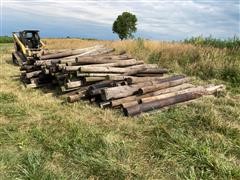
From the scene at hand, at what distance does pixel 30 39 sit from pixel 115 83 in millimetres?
11047

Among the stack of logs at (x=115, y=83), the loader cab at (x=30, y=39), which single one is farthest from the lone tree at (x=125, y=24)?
the stack of logs at (x=115, y=83)

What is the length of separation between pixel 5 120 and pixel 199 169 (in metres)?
4.22

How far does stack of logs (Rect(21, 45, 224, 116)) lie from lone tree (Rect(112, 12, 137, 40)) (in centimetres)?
5121

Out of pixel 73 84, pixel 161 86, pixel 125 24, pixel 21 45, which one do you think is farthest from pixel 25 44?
pixel 125 24

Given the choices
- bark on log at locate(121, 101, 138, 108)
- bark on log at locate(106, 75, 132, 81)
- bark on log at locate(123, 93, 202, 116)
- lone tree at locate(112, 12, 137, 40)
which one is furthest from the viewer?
lone tree at locate(112, 12, 137, 40)

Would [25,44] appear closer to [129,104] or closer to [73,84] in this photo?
[73,84]

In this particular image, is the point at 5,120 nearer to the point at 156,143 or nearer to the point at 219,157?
the point at 156,143

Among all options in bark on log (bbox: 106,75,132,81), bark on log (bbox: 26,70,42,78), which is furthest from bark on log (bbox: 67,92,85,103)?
bark on log (bbox: 26,70,42,78)

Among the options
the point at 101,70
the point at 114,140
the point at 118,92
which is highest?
the point at 101,70

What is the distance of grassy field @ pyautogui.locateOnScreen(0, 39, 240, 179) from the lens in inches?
190

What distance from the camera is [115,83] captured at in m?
8.70

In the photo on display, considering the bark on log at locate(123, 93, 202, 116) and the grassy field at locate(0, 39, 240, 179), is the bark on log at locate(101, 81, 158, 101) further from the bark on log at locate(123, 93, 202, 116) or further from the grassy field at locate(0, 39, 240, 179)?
the bark on log at locate(123, 93, 202, 116)

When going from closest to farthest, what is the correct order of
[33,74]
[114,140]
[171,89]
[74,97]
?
[114,140] → [74,97] → [171,89] → [33,74]

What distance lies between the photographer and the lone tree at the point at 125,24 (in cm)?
6181
